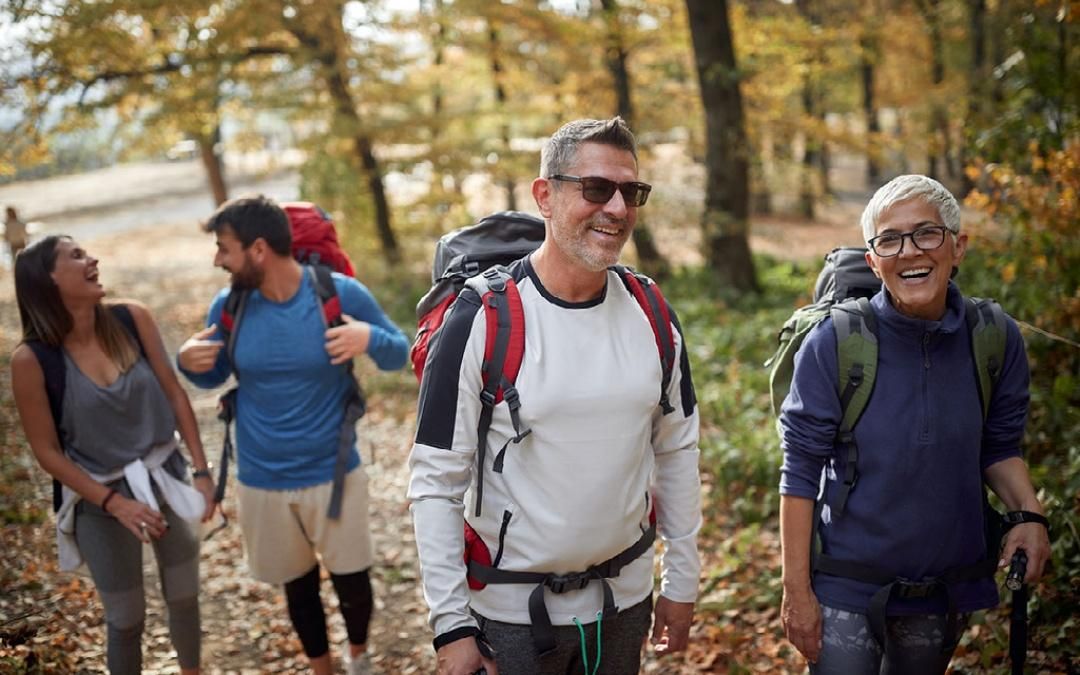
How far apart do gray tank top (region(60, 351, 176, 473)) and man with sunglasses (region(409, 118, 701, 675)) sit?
1851 millimetres

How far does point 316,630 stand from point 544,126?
11.7 m

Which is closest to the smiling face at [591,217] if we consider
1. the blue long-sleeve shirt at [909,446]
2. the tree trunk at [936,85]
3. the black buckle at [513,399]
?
the black buckle at [513,399]

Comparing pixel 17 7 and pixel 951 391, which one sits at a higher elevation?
pixel 17 7

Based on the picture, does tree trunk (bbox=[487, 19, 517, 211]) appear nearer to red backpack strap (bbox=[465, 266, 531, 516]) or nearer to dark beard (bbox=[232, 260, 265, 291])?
dark beard (bbox=[232, 260, 265, 291])

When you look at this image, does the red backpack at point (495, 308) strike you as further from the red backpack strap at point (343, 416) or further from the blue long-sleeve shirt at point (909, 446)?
the red backpack strap at point (343, 416)

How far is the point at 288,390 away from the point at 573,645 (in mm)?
1940

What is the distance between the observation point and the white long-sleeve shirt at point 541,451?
240cm

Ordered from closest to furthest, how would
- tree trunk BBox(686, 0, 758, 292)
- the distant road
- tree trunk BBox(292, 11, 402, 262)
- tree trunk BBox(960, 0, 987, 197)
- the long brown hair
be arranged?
the long brown hair < tree trunk BBox(960, 0, 987, 197) < tree trunk BBox(686, 0, 758, 292) < tree trunk BBox(292, 11, 402, 262) < the distant road

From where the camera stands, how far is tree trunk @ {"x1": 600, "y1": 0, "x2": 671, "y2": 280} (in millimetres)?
12172

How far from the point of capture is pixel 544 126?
14586 mm

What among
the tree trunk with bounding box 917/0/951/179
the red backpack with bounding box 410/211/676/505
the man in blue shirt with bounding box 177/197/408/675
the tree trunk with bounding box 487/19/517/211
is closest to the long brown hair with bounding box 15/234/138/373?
the man in blue shirt with bounding box 177/197/408/675

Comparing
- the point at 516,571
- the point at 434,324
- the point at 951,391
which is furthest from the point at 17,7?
the point at 951,391

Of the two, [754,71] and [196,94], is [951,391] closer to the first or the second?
[754,71]

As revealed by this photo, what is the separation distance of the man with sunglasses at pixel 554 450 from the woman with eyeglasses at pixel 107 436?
182 centimetres
